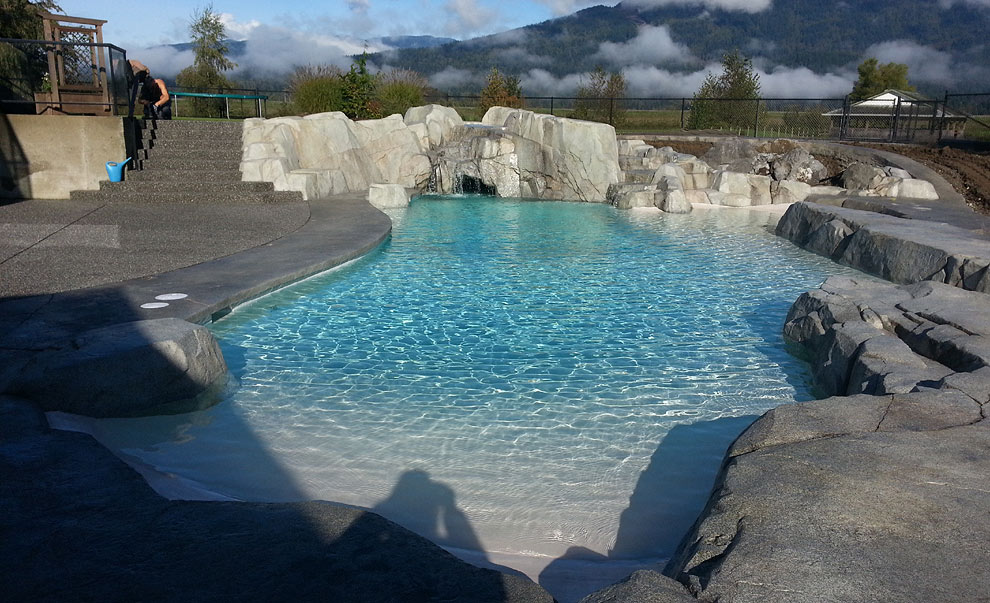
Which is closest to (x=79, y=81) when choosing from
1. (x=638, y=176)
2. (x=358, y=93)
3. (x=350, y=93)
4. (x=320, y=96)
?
(x=320, y=96)

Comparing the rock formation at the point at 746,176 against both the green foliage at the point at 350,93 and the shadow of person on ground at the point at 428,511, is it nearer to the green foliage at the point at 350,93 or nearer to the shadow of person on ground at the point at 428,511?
the green foliage at the point at 350,93

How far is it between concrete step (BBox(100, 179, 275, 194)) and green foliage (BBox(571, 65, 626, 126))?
14.8m

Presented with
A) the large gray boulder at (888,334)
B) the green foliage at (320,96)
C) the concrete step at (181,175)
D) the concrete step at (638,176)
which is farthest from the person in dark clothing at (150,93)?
the large gray boulder at (888,334)

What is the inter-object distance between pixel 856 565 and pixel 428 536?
1.91 m

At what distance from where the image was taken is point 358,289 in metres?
7.84

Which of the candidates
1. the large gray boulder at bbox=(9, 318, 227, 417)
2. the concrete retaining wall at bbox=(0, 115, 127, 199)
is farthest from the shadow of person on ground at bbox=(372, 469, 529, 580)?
the concrete retaining wall at bbox=(0, 115, 127, 199)

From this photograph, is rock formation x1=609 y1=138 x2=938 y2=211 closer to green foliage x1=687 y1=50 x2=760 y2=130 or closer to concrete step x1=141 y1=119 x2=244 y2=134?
green foliage x1=687 y1=50 x2=760 y2=130

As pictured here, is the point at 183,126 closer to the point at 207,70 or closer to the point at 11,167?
the point at 11,167

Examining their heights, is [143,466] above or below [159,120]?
below

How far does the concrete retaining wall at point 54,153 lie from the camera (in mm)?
→ 11805

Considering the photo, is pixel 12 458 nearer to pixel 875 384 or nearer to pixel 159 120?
pixel 875 384

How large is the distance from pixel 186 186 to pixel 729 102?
65.9 feet

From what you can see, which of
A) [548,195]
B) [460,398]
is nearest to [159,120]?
[548,195]

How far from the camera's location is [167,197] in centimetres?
1215
